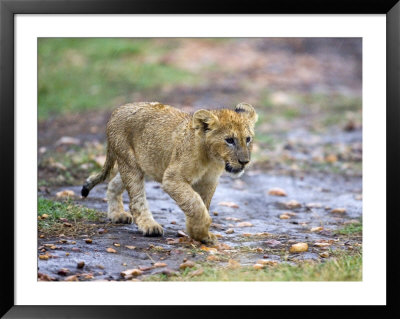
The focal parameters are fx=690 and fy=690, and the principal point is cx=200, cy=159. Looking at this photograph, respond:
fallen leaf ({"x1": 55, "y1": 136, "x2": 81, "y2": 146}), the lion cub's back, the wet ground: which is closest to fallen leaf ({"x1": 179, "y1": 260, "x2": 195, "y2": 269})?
the wet ground

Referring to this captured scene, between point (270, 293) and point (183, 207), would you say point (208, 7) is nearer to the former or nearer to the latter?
point (183, 207)

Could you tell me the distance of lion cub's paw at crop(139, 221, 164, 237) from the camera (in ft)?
30.2

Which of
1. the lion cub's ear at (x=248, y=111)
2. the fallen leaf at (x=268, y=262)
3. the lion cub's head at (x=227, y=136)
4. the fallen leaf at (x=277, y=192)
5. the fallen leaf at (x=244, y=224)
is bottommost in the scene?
the fallen leaf at (x=268, y=262)

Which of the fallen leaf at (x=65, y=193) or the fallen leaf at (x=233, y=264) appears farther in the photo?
the fallen leaf at (x=65, y=193)

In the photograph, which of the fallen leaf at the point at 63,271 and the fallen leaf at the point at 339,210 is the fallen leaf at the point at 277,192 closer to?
the fallen leaf at the point at 339,210

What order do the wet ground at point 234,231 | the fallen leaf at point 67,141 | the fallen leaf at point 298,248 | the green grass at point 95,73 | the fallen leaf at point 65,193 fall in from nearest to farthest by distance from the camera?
the wet ground at point 234,231, the fallen leaf at point 298,248, the fallen leaf at point 65,193, the fallen leaf at point 67,141, the green grass at point 95,73

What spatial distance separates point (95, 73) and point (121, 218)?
364 inches

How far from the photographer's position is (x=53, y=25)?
7703 mm

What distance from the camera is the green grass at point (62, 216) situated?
9.11 metres

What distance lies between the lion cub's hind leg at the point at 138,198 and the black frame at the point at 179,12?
6.92 feet

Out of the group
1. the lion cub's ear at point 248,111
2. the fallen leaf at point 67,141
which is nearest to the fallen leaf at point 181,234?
the lion cub's ear at point 248,111

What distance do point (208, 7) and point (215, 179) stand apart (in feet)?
7.94

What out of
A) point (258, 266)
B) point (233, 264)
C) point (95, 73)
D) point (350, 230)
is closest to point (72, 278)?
point (233, 264)

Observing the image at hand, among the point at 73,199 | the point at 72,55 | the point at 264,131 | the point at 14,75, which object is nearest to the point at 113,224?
the point at 73,199
